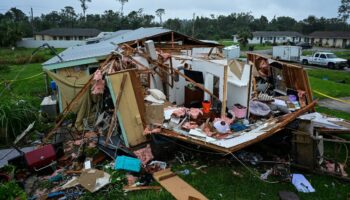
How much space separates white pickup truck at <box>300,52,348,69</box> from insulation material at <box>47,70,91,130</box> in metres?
26.1

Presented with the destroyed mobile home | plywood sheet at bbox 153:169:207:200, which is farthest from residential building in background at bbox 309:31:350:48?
plywood sheet at bbox 153:169:207:200

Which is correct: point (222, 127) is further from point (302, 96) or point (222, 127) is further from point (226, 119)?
point (302, 96)

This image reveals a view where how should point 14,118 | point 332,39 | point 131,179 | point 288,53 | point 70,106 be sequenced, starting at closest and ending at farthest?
point 131,179
point 14,118
point 70,106
point 288,53
point 332,39

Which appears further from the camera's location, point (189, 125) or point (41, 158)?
point (189, 125)

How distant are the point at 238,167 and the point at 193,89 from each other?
3432 millimetres

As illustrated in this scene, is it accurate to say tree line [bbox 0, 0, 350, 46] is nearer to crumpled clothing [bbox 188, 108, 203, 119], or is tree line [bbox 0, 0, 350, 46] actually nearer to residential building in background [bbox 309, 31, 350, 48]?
residential building in background [bbox 309, 31, 350, 48]

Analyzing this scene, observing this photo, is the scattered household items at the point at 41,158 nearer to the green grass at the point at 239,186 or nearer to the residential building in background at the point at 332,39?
the green grass at the point at 239,186

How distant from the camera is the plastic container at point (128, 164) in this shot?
617cm

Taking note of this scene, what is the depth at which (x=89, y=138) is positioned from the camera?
26.8 feet

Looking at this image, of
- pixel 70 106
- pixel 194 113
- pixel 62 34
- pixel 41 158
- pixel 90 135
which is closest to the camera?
pixel 41 158

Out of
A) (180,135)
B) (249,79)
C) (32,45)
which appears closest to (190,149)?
(180,135)

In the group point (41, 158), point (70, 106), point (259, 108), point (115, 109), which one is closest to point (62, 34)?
point (70, 106)

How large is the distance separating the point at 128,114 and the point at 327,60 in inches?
1050

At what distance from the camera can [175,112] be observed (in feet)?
24.6
